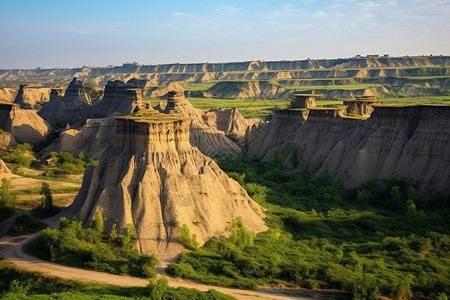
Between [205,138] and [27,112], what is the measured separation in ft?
100

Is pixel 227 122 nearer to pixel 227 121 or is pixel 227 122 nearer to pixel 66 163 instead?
pixel 227 121

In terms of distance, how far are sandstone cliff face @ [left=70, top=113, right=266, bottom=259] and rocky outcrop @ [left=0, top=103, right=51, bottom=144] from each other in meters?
43.5

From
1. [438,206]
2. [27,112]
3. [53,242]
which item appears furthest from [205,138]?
[53,242]

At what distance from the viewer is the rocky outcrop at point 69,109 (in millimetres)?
86750

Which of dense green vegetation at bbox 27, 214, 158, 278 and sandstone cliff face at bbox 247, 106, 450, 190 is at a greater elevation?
sandstone cliff face at bbox 247, 106, 450, 190

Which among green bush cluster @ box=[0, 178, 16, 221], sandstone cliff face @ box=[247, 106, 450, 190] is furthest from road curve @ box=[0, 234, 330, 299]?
sandstone cliff face @ box=[247, 106, 450, 190]

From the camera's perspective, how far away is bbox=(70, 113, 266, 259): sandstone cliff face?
29.0 m

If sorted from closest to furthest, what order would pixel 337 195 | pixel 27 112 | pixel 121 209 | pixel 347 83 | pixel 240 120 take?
pixel 121 209 → pixel 337 195 → pixel 27 112 → pixel 240 120 → pixel 347 83

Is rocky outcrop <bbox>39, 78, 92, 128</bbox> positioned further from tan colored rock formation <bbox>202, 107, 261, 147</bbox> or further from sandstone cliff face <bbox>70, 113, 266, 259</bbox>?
sandstone cliff face <bbox>70, 113, 266, 259</bbox>

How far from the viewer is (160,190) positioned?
3044cm

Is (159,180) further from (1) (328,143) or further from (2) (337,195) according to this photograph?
(1) (328,143)

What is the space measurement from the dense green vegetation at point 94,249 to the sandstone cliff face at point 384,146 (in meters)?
27.2

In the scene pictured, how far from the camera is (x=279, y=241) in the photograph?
31.4 m

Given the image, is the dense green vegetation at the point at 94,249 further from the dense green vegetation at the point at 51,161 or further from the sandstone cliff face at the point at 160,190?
the dense green vegetation at the point at 51,161
